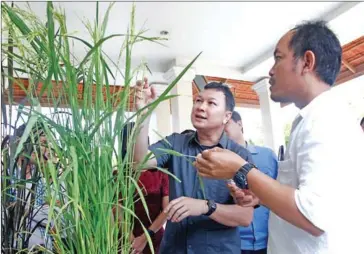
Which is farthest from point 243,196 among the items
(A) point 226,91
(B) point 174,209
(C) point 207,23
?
(C) point 207,23

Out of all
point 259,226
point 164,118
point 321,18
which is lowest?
point 259,226

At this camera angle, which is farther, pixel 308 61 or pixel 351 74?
pixel 351 74

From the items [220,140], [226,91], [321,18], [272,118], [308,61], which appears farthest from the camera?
[272,118]

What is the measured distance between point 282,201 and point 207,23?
359 cm

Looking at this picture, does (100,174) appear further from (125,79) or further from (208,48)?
(208,48)

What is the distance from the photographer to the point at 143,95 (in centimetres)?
98

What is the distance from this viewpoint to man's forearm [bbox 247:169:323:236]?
2.33 feet

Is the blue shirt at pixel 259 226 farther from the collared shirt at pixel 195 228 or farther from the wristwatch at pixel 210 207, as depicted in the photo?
the wristwatch at pixel 210 207

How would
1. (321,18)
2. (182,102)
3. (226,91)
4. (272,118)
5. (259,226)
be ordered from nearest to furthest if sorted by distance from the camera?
(226,91)
(259,226)
(321,18)
(182,102)
(272,118)

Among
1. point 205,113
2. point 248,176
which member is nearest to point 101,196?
point 248,176

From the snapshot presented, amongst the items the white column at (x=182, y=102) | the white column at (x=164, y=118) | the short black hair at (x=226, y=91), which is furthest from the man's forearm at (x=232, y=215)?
the white column at (x=164, y=118)

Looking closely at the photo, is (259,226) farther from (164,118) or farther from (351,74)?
(351,74)

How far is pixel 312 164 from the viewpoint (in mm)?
731

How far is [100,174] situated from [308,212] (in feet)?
1.38
